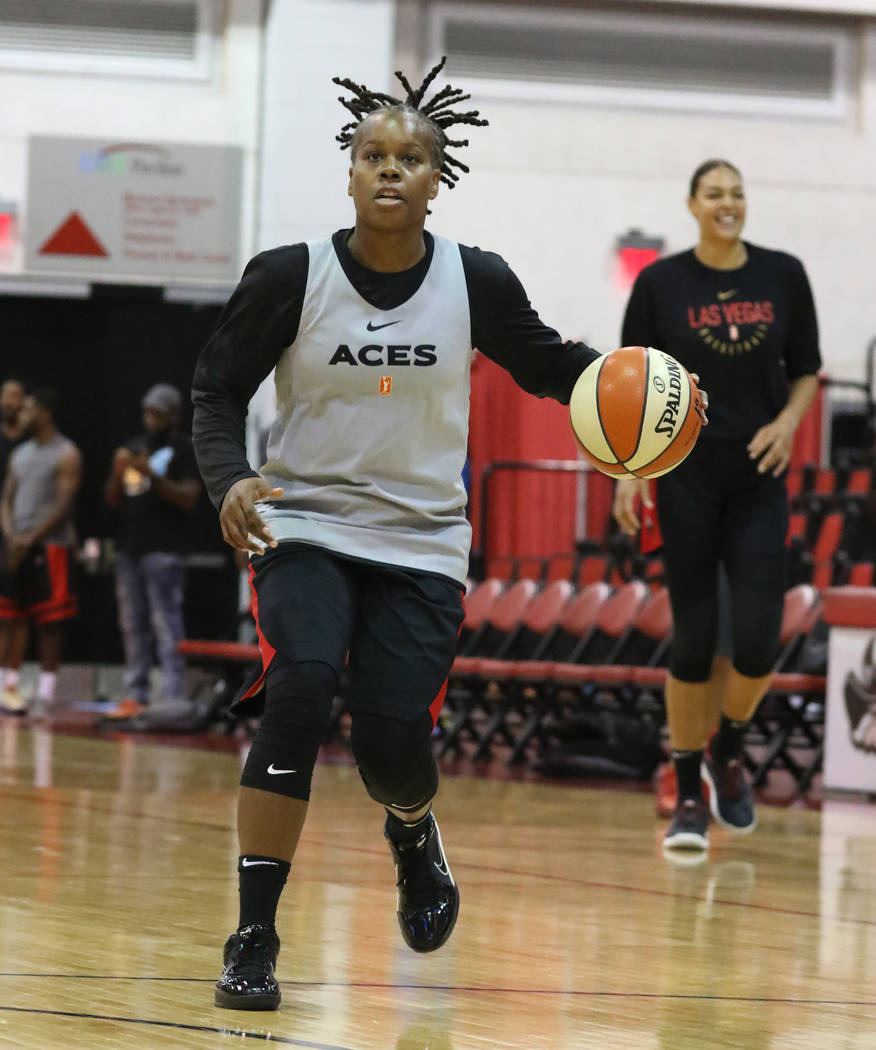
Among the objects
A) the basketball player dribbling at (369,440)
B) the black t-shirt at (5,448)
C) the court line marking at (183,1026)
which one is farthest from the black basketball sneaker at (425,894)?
the black t-shirt at (5,448)

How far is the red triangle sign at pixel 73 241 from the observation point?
511 inches

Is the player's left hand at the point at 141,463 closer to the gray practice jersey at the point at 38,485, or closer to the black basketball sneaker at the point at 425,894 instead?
the gray practice jersey at the point at 38,485

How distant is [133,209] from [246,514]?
409 inches

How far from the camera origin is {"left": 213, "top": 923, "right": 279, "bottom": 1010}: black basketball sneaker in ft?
9.39

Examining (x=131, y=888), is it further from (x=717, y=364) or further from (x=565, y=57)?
(x=565, y=57)

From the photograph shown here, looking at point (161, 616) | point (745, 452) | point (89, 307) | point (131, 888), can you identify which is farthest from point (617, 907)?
point (89, 307)

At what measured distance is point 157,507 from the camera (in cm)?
1038

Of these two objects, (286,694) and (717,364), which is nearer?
(286,694)

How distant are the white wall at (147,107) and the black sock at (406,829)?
10.1 m

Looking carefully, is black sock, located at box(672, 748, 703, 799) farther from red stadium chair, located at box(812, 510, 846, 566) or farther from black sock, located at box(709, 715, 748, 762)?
red stadium chair, located at box(812, 510, 846, 566)

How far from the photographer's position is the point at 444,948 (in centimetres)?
365

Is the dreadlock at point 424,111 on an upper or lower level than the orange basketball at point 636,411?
upper

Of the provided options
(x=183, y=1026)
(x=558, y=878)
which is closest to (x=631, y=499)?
(x=558, y=878)

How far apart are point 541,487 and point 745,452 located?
6.89m
